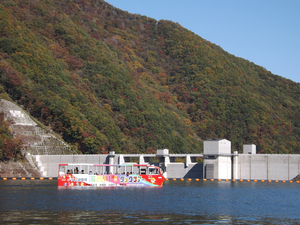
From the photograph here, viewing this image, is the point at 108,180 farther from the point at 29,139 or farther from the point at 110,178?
the point at 29,139

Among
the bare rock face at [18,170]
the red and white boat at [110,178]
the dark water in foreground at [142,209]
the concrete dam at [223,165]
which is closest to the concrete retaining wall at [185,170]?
the concrete dam at [223,165]

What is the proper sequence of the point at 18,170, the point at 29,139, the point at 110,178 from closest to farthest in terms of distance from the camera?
the point at 110,178 → the point at 18,170 → the point at 29,139

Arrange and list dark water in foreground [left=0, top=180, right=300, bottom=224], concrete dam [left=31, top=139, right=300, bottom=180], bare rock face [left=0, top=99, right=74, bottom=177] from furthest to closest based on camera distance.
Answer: bare rock face [left=0, top=99, right=74, bottom=177]
concrete dam [left=31, top=139, right=300, bottom=180]
dark water in foreground [left=0, top=180, right=300, bottom=224]

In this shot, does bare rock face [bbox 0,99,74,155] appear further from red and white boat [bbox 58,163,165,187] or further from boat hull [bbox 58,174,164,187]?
boat hull [bbox 58,174,164,187]

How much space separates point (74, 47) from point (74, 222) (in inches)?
6436

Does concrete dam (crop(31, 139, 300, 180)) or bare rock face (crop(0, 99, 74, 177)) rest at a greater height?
bare rock face (crop(0, 99, 74, 177))

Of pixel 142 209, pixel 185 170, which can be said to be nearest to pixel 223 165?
pixel 185 170

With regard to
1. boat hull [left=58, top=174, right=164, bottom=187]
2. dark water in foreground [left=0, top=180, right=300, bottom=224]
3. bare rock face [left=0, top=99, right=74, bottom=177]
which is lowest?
dark water in foreground [left=0, top=180, right=300, bottom=224]

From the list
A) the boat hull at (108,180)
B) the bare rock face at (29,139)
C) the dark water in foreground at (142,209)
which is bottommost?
the dark water in foreground at (142,209)

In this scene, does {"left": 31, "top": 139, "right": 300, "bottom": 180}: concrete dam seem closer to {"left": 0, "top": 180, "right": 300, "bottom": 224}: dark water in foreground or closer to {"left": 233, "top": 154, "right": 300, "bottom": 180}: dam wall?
{"left": 233, "top": 154, "right": 300, "bottom": 180}: dam wall

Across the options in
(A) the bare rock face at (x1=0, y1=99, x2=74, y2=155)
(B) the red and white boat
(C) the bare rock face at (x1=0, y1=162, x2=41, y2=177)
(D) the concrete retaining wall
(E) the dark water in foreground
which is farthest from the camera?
(D) the concrete retaining wall

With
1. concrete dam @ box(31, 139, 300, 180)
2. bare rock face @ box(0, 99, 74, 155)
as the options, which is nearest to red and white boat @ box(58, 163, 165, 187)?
concrete dam @ box(31, 139, 300, 180)

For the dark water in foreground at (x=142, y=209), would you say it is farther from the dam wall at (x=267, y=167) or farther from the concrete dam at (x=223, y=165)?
the concrete dam at (x=223, y=165)

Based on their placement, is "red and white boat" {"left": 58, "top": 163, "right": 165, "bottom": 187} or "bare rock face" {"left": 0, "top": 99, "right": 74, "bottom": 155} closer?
"red and white boat" {"left": 58, "top": 163, "right": 165, "bottom": 187}
